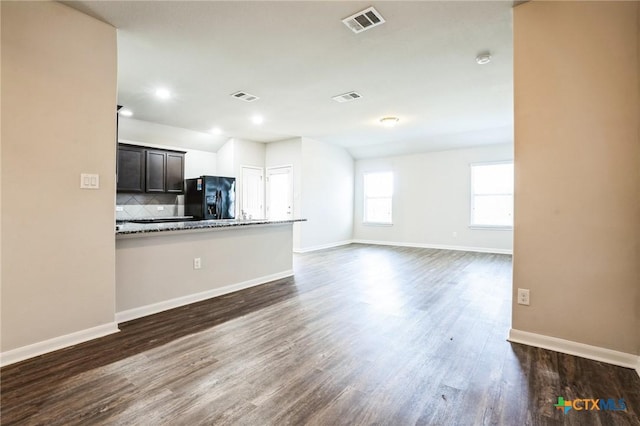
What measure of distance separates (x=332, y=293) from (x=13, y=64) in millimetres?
Result: 3485

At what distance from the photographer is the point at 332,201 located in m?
7.91

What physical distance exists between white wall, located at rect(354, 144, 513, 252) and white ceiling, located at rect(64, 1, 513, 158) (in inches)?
65.1

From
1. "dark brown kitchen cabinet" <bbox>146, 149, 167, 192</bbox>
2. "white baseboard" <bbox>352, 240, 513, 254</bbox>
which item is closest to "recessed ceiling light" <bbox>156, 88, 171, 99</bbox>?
"dark brown kitchen cabinet" <bbox>146, 149, 167, 192</bbox>

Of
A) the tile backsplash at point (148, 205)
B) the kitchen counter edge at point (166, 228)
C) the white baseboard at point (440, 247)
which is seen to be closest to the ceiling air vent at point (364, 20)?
the kitchen counter edge at point (166, 228)

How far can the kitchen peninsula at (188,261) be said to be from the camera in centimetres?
286

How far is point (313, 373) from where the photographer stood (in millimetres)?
1971

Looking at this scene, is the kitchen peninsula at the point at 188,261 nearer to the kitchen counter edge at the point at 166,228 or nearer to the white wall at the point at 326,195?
the kitchen counter edge at the point at 166,228

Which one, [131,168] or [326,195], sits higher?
[131,168]

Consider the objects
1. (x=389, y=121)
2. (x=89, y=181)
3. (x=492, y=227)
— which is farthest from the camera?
(x=492, y=227)

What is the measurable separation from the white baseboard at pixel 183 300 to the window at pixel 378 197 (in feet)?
15.7

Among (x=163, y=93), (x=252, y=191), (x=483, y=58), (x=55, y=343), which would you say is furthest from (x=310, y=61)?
(x=252, y=191)

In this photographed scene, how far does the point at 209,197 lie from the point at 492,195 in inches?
252

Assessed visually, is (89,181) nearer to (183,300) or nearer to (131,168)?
(183,300)

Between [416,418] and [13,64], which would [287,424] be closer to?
[416,418]
